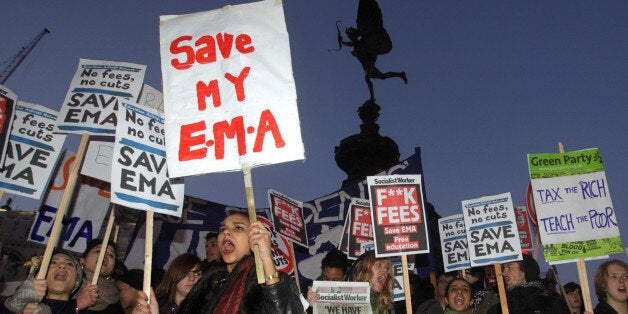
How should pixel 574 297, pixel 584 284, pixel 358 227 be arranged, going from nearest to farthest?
pixel 584 284, pixel 574 297, pixel 358 227

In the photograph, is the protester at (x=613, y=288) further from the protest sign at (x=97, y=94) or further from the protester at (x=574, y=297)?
the protest sign at (x=97, y=94)

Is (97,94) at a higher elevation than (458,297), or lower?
higher

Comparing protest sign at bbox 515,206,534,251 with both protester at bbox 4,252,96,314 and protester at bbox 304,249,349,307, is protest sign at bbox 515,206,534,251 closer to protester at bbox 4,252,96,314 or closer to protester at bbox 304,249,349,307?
protester at bbox 304,249,349,307

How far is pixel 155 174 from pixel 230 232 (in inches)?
46.8

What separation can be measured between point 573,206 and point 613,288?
130 centimetres

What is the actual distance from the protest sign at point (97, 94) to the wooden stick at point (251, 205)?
2.87 m

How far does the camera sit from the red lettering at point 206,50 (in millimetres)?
3731

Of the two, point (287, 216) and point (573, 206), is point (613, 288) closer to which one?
point (573, 206)

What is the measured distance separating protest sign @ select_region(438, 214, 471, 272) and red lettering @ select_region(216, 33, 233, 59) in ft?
20.9

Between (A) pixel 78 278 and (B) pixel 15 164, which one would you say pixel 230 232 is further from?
(B) pixel 15 164

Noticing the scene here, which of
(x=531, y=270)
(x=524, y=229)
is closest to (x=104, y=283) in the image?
(x=531, y=270)

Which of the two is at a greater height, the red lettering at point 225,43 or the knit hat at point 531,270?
the red lettering at point 225,43

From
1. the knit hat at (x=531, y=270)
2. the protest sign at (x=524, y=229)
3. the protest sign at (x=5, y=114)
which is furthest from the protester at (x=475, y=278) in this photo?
the protest sign at (x=5, y=114)

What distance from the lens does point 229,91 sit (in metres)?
3.54
